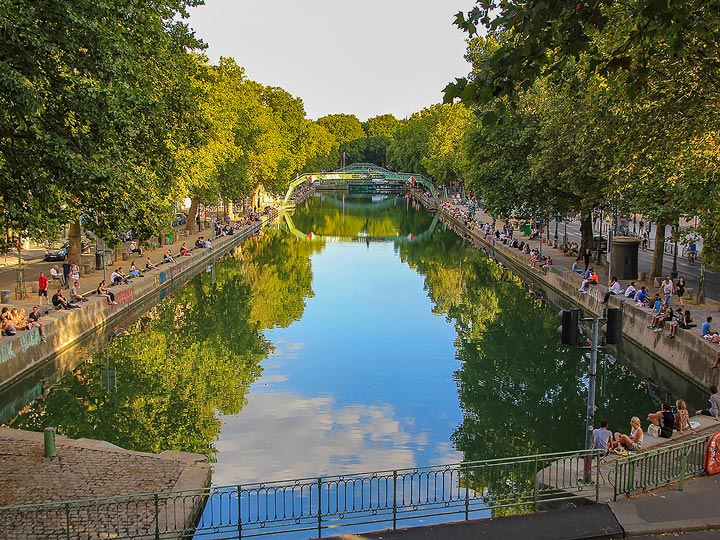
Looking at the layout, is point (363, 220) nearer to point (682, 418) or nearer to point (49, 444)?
point (682, 418)

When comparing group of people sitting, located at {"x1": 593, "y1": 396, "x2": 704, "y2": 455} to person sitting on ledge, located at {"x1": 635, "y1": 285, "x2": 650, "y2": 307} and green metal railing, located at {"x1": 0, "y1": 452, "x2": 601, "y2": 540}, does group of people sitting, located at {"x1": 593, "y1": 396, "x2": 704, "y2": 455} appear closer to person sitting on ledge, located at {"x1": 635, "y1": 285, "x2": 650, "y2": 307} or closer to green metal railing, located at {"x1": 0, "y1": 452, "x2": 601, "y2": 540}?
green metal railing, located at {"x1": 0, "y1": 452, "x2": 601, "y2": 540}

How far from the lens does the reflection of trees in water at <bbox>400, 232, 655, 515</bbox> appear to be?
1828 centimetres

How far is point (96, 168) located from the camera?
1405cm

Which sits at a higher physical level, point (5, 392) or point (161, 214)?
point (161, 214)

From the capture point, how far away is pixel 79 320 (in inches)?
1087

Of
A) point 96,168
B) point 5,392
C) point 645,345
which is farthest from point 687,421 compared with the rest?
point 5,392

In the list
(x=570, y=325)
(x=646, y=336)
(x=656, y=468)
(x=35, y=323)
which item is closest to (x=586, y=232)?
(x=646, y=336)

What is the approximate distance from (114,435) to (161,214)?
5485 millimetres

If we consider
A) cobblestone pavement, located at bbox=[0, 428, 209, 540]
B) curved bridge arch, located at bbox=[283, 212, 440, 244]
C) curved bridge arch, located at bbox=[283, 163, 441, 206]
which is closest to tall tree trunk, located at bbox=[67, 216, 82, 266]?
cobblestone pavement, located at bbox=[0, 428, 209, 540]

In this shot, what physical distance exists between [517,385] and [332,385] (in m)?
5.73

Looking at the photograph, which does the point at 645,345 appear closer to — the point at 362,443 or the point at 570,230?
the point at 362,443

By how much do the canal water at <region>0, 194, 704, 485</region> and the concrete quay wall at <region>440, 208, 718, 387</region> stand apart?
87cm

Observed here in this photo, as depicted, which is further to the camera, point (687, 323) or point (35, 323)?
point (35, 323)

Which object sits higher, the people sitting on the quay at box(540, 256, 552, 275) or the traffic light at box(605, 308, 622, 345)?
the traffic light at box(605, 308, 622, 345)
